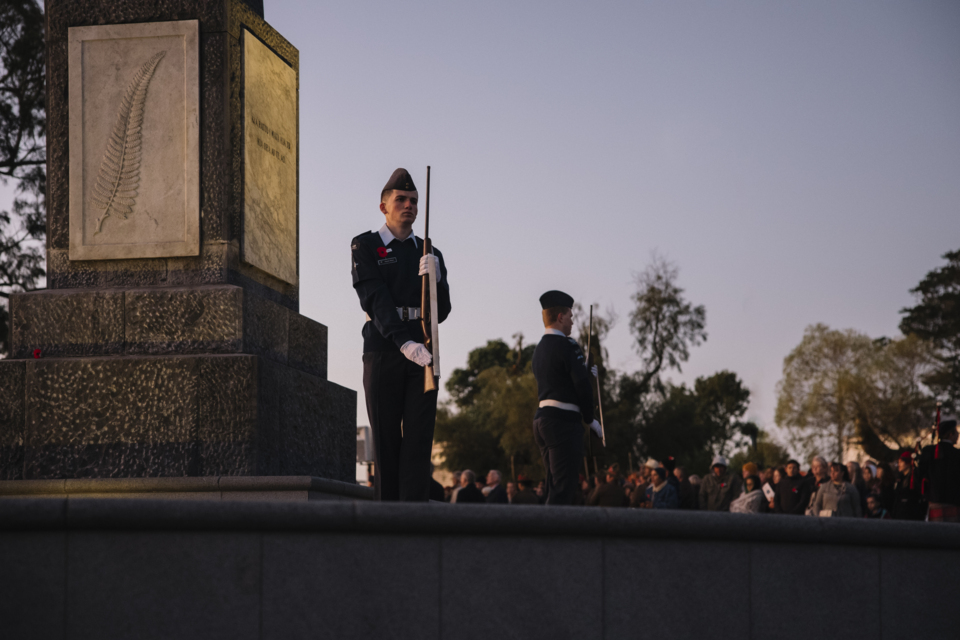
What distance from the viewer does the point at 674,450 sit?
2015 inches

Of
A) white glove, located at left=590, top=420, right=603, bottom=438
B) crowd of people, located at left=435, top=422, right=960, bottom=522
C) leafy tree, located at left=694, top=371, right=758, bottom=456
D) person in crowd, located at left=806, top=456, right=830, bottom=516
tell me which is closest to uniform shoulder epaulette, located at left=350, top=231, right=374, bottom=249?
white glove, located at left=590, top=420, right=603, bottom=438

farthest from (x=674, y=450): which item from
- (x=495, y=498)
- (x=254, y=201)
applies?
(x=254, y=201)

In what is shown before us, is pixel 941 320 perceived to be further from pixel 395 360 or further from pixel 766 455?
pixel 395 360

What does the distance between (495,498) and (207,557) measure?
41.9ft

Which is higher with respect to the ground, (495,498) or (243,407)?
(243,407)

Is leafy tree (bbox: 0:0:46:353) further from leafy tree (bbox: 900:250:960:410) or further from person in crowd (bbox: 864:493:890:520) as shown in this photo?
leafy tree (bbox: 900:250:960:410)

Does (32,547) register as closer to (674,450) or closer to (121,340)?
(121,340)

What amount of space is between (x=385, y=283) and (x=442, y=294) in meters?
0.31

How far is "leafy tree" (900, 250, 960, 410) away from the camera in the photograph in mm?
54656

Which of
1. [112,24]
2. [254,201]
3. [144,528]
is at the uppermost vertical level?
[112,24]

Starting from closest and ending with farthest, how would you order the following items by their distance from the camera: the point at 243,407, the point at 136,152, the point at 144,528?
1. the point at 144,528
2. the point at 243,407
3. the point at 136,152

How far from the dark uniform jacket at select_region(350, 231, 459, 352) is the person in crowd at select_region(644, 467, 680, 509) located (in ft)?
31.0

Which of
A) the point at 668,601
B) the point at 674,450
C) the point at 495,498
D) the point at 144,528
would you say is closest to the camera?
the point at 144,528

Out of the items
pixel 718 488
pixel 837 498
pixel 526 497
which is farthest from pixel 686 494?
pixel 837 498
